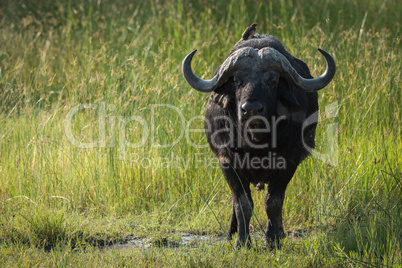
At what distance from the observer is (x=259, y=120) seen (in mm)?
4207

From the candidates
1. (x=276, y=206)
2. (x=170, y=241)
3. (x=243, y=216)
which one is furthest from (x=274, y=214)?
(x=170, y=241)

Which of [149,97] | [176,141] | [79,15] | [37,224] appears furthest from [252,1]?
[37,224]

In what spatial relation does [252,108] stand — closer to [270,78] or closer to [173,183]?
[270,78]

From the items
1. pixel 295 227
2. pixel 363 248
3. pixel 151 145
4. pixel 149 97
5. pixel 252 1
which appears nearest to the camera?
pixel 363 248

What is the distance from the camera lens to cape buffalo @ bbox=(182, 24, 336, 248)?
4.32 metres

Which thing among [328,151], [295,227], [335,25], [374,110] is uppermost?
[335,25]

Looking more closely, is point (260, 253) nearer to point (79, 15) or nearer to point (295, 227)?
point (295, 227)

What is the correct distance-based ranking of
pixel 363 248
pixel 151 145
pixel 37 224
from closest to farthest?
pixel 363 248 → pixel 37 224 → pixel 151 145

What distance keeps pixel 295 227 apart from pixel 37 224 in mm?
2421

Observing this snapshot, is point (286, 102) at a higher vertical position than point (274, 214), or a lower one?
higher

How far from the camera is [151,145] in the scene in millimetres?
6199

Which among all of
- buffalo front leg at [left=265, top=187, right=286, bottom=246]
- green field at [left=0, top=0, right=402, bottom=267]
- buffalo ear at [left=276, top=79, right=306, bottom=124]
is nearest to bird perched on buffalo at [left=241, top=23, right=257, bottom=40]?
buffalo ear at [left=276, top=79, right=306, bottom=124]

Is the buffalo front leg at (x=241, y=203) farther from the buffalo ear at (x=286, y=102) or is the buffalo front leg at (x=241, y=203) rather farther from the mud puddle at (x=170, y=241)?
the buffalo ear at (x=286, y=102)

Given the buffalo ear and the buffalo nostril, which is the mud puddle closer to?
the buffalo ear
